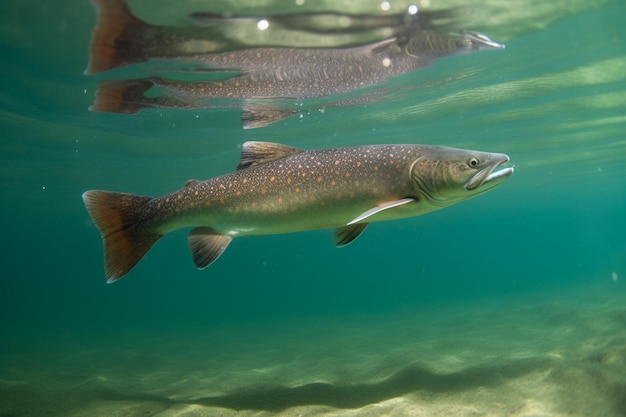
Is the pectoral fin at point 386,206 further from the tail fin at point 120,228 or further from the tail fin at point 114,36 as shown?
the tail fin at point 114,36

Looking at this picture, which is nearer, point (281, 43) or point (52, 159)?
point (281, 43)

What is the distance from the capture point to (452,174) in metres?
4.66

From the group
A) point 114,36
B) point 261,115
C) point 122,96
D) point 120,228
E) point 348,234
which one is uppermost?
point 122,96

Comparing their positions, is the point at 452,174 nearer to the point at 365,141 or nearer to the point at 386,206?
the point at 386,206

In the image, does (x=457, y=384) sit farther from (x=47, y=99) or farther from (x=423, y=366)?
(x=47, y=99)

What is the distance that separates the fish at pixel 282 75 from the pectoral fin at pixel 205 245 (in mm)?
5463

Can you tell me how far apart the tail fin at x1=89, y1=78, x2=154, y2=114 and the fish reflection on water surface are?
25 mm

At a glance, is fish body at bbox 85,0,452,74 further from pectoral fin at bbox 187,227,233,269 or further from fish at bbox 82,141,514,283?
pectoral fin at bbox 187,227,233,269

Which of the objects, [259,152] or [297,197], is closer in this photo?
[297,197]

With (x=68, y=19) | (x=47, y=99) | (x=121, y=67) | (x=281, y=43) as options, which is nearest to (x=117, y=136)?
(x=47, y=99)

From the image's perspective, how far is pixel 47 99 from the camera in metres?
13.6

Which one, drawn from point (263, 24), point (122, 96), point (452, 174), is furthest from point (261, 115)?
point (452, 174)

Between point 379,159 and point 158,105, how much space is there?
34.5 feet

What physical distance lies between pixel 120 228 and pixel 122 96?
804 cm
